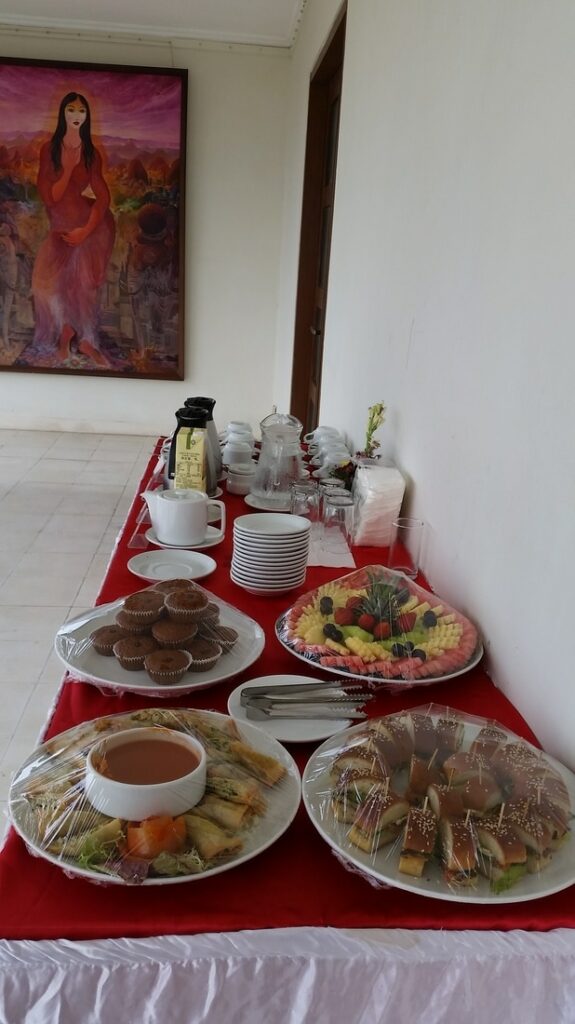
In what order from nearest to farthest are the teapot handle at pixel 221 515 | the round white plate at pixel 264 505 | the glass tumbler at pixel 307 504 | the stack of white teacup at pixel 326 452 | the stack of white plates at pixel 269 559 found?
1. the stack of white plates at pixel 269 559
2. the teapot handle at pixel 221 515
3. the glass tumbler at pixel 307 504
4. the round white plate at pixel 264 505
5. the stack of white teacup at pixel 326 452

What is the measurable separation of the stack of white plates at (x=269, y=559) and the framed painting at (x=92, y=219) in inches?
166

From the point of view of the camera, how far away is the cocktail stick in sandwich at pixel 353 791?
0.77 m

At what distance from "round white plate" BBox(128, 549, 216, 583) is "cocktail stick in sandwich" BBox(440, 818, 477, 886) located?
0.75 metres

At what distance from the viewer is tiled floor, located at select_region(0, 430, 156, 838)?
2197 millimetres

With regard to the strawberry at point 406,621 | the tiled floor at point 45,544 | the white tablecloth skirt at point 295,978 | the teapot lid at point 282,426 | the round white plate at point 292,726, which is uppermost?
the teapot lid at point 282,426

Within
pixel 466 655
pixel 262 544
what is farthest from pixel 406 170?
pixel 466 655

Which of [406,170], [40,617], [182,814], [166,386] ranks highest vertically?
[406,170]

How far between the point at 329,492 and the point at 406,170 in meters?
0.85

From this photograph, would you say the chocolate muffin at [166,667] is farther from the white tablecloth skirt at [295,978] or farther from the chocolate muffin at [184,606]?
the white tablecloth skirt at [295,978]

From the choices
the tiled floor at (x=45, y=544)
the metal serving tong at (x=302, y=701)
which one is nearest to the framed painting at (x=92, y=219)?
the tiled floor at (x=45, y=544)

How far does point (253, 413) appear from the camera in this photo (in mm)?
5625

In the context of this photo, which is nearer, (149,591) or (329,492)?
(149,591)

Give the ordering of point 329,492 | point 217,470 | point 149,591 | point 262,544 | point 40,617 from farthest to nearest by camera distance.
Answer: point 40,617 → point 217,470 → point 329,492 → point 262,544 → point 149,591

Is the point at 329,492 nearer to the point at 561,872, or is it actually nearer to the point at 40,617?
the point at 561,872
